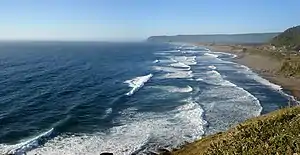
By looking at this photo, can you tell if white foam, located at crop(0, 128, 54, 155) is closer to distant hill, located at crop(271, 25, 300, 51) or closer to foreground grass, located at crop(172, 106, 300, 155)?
foreground grass, located at crop(172, 106, 300, 155)

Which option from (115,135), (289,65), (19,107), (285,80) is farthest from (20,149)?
(289,65)

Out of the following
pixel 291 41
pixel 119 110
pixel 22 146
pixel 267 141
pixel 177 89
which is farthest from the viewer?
pixel 291 41

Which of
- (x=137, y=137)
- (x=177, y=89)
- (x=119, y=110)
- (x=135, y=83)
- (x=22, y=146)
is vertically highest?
(x=22, y=146)

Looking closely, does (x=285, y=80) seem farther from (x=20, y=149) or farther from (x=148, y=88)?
(x=20, y=149)

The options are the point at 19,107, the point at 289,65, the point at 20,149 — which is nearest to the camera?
the point at 20,149

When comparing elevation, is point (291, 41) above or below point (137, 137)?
below

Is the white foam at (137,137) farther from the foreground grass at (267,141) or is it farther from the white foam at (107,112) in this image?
the foreground grass at (267,141)

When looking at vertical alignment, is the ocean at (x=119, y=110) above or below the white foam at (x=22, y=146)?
below

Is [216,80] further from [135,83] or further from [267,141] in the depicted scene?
[267,141]

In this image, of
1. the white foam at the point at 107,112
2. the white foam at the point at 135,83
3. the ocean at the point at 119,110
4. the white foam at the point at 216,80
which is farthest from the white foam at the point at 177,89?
the white foam at the point at 107,112

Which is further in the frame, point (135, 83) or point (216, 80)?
point (216, 80)

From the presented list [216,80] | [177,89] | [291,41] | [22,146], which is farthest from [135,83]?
Result: [291,41]
